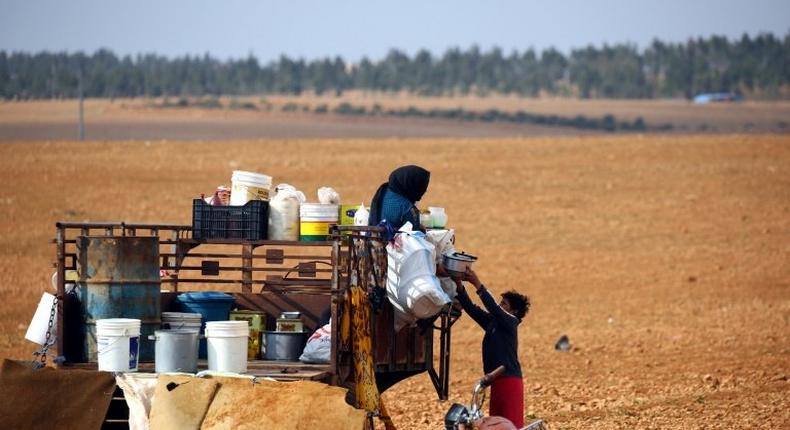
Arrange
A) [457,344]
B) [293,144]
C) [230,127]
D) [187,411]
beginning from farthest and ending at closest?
1. [230,127]
2. [293,144]
3. [457,344]
4. [187,411]

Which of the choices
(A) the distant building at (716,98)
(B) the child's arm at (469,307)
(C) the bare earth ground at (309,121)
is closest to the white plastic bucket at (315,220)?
(B) the child's arm at (469,307)

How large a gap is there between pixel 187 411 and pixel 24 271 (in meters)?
16.6

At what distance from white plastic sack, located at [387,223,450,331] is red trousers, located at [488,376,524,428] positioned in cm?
92

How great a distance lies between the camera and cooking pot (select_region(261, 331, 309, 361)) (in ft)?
32.6

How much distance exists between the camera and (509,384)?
10266 mm

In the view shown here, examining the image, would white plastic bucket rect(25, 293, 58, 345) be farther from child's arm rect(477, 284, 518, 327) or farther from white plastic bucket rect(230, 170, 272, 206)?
child's arm rect(477, 284, 518, 327)

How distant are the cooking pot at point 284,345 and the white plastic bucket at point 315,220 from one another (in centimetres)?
63

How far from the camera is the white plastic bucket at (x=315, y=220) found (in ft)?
32.6

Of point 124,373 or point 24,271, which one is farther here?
point 24,271

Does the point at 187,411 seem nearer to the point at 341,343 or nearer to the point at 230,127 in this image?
the point at 341,343

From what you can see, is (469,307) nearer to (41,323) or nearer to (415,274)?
(415,274)

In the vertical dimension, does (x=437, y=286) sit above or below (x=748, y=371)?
above

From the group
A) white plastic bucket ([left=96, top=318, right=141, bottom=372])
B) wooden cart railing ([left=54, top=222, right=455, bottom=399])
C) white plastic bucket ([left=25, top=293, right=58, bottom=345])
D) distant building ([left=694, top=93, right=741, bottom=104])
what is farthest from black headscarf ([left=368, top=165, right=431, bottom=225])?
distant building ([left=694, top=93, right=741, bottom=104])

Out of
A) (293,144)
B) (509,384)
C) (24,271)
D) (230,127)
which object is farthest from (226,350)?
(230,127)
